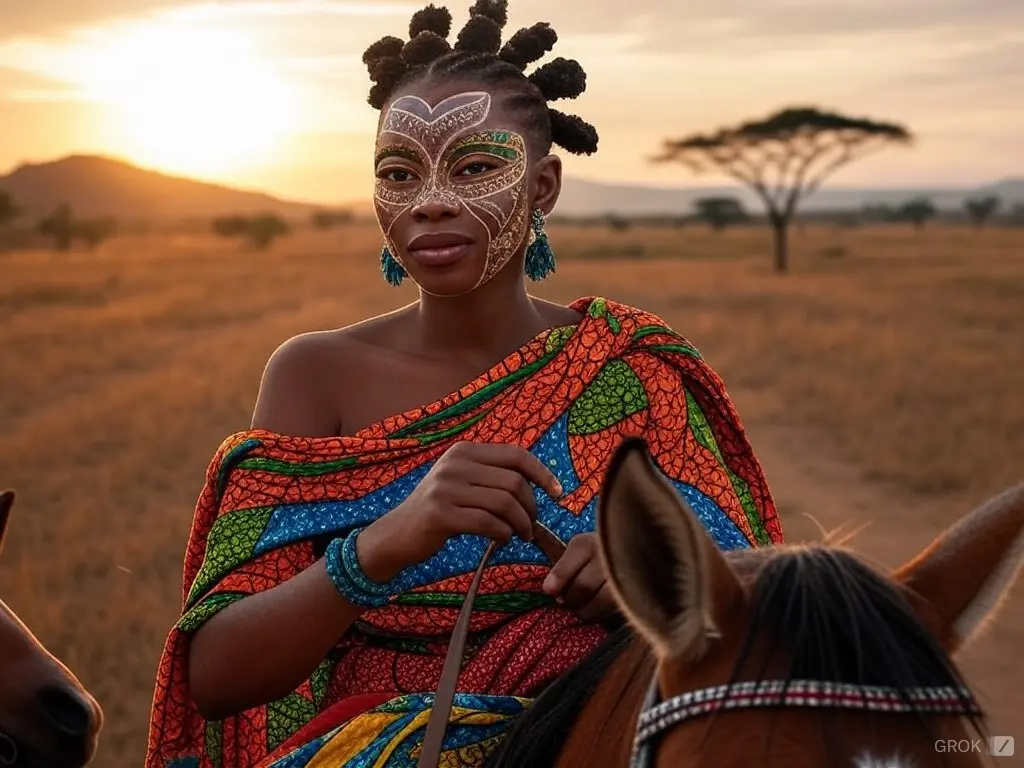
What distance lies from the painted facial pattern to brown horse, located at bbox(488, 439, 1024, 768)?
1.15 metres

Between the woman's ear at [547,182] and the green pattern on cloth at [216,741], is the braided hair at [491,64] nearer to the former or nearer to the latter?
the woman's ear at [547,182]

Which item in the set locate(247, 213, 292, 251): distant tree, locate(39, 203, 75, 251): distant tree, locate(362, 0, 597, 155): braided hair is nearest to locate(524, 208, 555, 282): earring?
locate(362, 0, 597, 155): braided hair

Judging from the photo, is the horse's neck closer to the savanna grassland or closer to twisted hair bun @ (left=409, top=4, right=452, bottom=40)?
the savanna grassland

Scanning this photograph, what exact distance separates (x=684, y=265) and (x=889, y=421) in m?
24.4

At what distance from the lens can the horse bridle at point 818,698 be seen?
118cm

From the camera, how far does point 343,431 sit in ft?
7.54

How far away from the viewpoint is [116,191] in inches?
5650

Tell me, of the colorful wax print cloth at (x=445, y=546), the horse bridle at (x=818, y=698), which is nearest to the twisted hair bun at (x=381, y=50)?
the colorful wax print cloth at (x=445, y=546)

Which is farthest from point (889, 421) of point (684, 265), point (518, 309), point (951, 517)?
point (684, 265)

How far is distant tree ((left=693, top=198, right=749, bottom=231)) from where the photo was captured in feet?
213

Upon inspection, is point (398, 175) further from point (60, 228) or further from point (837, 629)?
point (60, 228)

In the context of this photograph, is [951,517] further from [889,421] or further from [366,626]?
[366,626]

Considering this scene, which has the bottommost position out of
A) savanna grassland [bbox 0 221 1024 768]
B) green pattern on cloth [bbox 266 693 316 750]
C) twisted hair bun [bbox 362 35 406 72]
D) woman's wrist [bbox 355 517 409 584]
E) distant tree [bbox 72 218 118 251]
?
savanna grassland [bbox 0 221 1024 768]

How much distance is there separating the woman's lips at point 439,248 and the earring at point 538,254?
0.92 feet
